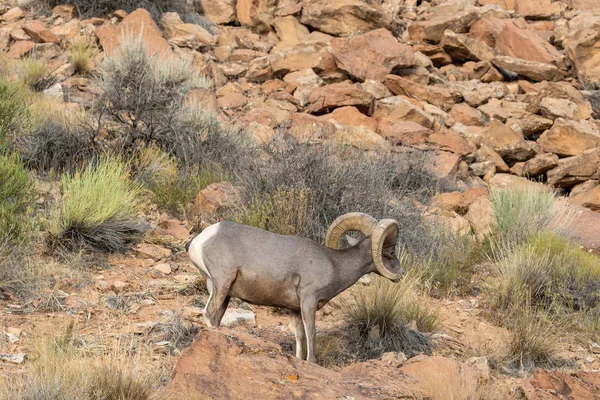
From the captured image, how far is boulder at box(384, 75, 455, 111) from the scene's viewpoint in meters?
18.9

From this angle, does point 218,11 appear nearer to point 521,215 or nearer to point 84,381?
point 521,215

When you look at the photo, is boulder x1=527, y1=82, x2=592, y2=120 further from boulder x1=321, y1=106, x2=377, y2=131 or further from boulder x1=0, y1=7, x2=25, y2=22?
boulder x1=0, y1=7, x2=25, y2=22

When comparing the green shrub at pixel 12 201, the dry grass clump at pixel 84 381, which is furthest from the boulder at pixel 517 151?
the dry grass clump at pixel 84 381

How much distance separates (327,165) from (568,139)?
8.13m

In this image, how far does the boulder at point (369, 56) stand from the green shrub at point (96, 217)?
9.93 metres

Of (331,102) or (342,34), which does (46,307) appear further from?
(342,34)

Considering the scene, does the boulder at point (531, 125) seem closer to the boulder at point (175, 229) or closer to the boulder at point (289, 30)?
the boulder at point (289, 30)

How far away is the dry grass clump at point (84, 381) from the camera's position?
185 inches

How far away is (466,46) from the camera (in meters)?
21.2

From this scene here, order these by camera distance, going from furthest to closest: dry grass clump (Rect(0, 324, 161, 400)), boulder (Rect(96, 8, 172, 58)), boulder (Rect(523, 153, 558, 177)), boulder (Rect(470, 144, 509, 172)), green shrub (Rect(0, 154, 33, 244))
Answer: boulder (Rect(96, 8, 172, 58))
boulder (Rect(470, 144, 509, 172))
boulder (Rect(523, 153, 558, 177))
green shrub (Rect(0, 154, 33, 244))
dry grass clump (Rect(0, 324, 161, 400))

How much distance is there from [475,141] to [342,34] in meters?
5.62

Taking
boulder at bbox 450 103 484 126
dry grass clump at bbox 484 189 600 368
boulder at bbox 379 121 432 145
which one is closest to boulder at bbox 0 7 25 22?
boulder at bbox 379 121 432 145

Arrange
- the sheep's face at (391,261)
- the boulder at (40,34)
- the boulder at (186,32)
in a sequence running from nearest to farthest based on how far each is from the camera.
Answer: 1. the sheep's face at (391,261)
2. the boulder at (40,34)
3. the boulder at (186,32)

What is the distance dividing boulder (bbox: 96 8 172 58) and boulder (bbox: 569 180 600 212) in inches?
326
